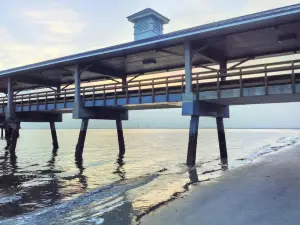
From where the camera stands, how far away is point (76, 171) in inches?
658

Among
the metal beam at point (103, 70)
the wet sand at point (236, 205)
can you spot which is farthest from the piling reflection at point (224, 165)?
the metal beam at point (103, 70)

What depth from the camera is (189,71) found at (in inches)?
571

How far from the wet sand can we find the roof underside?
6558 millimetres

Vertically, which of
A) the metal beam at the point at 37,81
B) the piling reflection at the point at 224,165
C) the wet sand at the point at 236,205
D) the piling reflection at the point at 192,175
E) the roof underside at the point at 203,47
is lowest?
the piling reflection at the point at 224,165

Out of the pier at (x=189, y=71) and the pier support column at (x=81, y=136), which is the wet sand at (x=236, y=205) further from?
the pier support column at (x=81, y=136)

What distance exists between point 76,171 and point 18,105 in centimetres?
1184

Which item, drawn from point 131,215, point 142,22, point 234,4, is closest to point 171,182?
point 131,215

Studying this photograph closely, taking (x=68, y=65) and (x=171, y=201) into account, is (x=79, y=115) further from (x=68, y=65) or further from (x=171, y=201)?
(x=171, y=201)

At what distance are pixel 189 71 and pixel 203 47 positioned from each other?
4.50 ft

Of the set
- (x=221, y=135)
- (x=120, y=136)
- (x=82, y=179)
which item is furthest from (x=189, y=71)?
(x=120, y=136)

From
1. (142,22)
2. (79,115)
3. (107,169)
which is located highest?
(142,22)

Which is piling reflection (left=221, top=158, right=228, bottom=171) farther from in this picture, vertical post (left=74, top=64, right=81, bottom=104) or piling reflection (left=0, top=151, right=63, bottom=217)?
vertical post (left=74, top=64, right=81, bottom=104)

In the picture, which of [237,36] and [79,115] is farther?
[79,115]

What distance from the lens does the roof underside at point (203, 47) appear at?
12.2 meters
